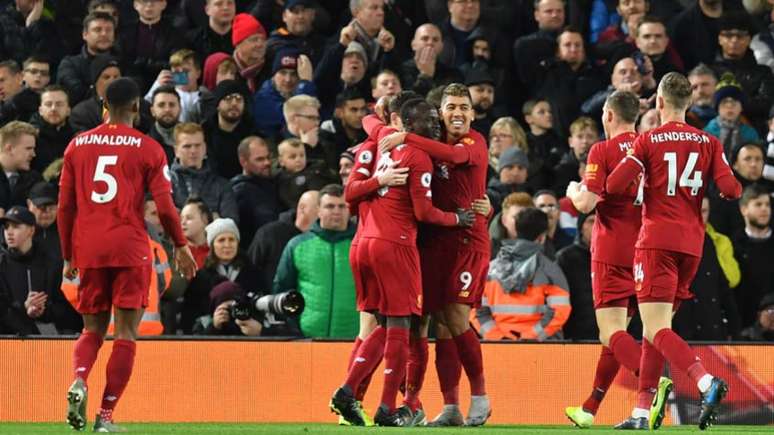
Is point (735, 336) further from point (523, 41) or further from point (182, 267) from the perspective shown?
point (182, 267)

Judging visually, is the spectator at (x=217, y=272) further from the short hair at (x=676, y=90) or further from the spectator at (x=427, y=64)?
the short hair at (x=676, y=90)

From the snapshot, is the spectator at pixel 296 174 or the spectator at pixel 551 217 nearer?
the spectator at pixel 551 217

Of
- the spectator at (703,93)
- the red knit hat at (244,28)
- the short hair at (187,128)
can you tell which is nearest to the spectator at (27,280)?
the short hair at (187,128)

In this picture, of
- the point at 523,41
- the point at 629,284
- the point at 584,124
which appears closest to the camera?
the point at 629,284

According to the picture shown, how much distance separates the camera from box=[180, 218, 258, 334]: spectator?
15.2 metres

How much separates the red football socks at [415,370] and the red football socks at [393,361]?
0.56 meters

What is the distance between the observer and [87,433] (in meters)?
11.2

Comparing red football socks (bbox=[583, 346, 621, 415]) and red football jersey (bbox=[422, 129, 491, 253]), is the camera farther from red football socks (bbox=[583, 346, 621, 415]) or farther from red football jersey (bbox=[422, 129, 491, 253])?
red football socks (bbox=[583, 346, 621, 415])

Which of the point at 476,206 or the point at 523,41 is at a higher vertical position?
the point at 523,41

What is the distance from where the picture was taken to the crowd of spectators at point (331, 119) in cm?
1509

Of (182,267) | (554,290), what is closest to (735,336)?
(554,290)

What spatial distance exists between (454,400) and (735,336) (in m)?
4.48

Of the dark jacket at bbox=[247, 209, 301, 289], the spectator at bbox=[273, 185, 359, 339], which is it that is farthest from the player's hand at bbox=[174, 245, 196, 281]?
the dark jacket at bbox=[247, 209, 301, 289]

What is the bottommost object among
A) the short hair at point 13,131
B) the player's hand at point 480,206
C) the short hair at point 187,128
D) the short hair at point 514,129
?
the player's hand at point 480,206
